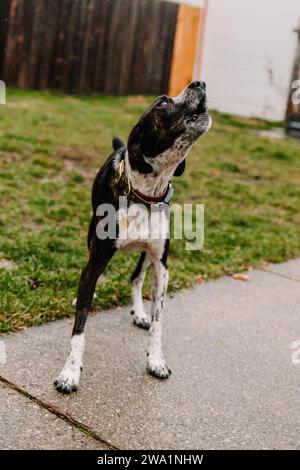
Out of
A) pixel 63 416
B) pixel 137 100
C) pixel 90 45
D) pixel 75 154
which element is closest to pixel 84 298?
pixel 63 416

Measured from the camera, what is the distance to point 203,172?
8.02 m

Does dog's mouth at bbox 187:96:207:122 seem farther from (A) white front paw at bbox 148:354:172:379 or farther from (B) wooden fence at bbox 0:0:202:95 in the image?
(B) wooden fence at bbox 0:0:202:95

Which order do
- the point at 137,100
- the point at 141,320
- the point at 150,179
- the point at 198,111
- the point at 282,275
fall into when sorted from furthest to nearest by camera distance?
the point at 137,100
the point at 282,275
the point at 141,320
the point at 150,179
the point at 198,111

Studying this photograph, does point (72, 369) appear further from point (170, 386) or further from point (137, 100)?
point (137, 100)

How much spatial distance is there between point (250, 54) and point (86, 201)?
9.14 meters

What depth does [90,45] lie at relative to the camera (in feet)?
40.3

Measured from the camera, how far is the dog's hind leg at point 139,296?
392 cm

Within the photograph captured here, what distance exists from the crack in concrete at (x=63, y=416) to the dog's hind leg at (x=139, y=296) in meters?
1.04

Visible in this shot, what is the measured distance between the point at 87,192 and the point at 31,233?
4.65ft

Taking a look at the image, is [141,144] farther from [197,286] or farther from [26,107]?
[26,107]

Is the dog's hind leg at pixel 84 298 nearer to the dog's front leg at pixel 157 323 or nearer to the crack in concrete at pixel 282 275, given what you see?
the dog's front leg at pixel 157 323

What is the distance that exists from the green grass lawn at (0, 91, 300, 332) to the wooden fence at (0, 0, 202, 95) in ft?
2.79

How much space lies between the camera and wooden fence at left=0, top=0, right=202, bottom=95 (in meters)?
11.4
